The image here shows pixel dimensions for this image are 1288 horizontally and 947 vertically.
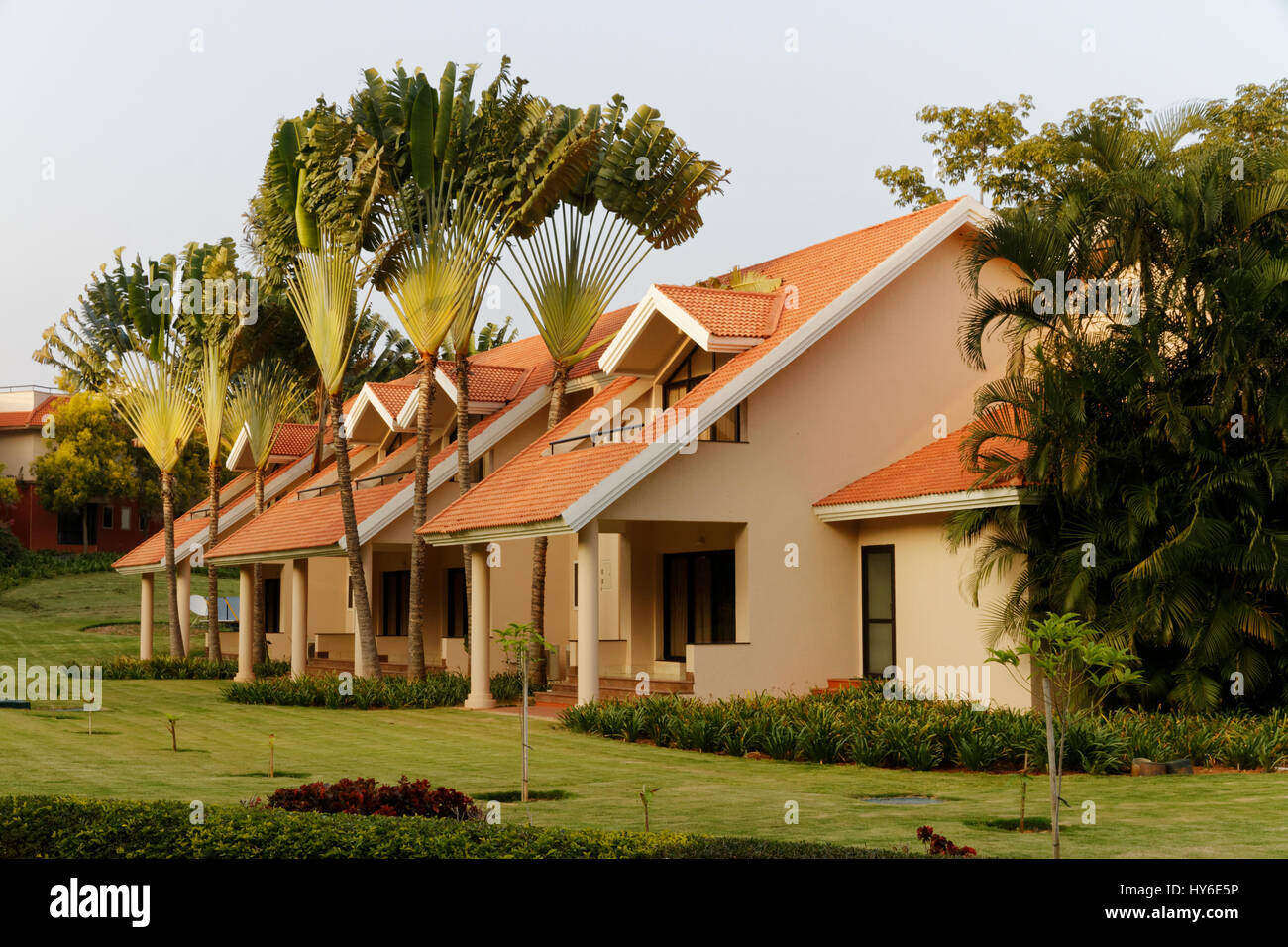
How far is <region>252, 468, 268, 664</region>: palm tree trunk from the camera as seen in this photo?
3197 cm

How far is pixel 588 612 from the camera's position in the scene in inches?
780

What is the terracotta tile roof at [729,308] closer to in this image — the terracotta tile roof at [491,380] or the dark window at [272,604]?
the terracotta tile roof at [491,380]

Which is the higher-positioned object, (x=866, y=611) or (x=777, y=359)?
(x=777, y=359)

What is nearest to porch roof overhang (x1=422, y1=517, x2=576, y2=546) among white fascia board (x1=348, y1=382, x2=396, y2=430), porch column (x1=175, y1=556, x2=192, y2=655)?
white fascia board (x1=348, y1=382, x2=396, y2=430)

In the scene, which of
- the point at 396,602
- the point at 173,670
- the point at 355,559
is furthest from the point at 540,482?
the point at 173,670

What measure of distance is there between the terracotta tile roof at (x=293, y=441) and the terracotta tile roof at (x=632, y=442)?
42.7 feet

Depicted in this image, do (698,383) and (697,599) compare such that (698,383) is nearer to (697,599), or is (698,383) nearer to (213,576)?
(697,599)

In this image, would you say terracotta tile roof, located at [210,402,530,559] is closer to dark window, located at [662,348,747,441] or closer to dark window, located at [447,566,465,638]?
dark window, located at [447,566,465,638]

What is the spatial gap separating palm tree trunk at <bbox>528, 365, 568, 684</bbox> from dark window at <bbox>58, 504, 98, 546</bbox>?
4667 cm

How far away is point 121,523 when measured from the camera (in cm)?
6944

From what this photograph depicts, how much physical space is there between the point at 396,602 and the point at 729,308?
1516 centimetres

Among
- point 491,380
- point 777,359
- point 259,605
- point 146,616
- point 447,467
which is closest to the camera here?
point 777,359
